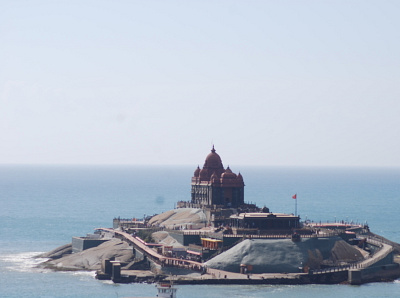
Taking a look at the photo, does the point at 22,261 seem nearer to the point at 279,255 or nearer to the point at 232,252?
the point at 232,252

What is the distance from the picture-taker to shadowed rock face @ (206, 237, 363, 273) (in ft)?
375

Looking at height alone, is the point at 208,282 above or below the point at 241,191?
below

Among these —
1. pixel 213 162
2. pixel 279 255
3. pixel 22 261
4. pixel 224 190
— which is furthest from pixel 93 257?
pixel 213 162

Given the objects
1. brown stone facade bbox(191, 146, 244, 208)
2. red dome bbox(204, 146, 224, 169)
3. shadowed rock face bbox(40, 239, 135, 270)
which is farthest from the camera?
red dome bbox(204, 146, 224, 169)

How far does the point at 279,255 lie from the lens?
116062mm

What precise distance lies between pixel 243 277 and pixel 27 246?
146ft

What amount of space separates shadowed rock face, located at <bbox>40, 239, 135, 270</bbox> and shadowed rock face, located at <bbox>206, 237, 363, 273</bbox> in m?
13.2

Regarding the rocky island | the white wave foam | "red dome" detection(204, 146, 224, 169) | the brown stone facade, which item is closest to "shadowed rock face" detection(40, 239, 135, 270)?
the rocky island

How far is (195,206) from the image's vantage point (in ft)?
490

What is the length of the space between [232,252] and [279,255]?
5455 millimetres

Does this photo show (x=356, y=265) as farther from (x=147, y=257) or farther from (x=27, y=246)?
(x=27, y=246)

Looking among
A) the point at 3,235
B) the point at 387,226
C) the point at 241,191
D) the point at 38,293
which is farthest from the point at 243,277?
the point at 387,226

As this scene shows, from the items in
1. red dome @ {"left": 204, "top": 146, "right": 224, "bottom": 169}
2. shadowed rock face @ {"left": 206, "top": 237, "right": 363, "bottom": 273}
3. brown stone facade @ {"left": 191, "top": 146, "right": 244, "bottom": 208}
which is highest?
red dome @ {"left": 204, "top": 146, "right": 224, "bottom": 169}

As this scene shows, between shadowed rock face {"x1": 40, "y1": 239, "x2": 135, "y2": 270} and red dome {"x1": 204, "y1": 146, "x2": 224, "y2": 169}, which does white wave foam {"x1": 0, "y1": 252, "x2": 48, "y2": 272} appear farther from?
red dome {"x1": 204, "y1": 146, "x2": 224, "y2": 169}
